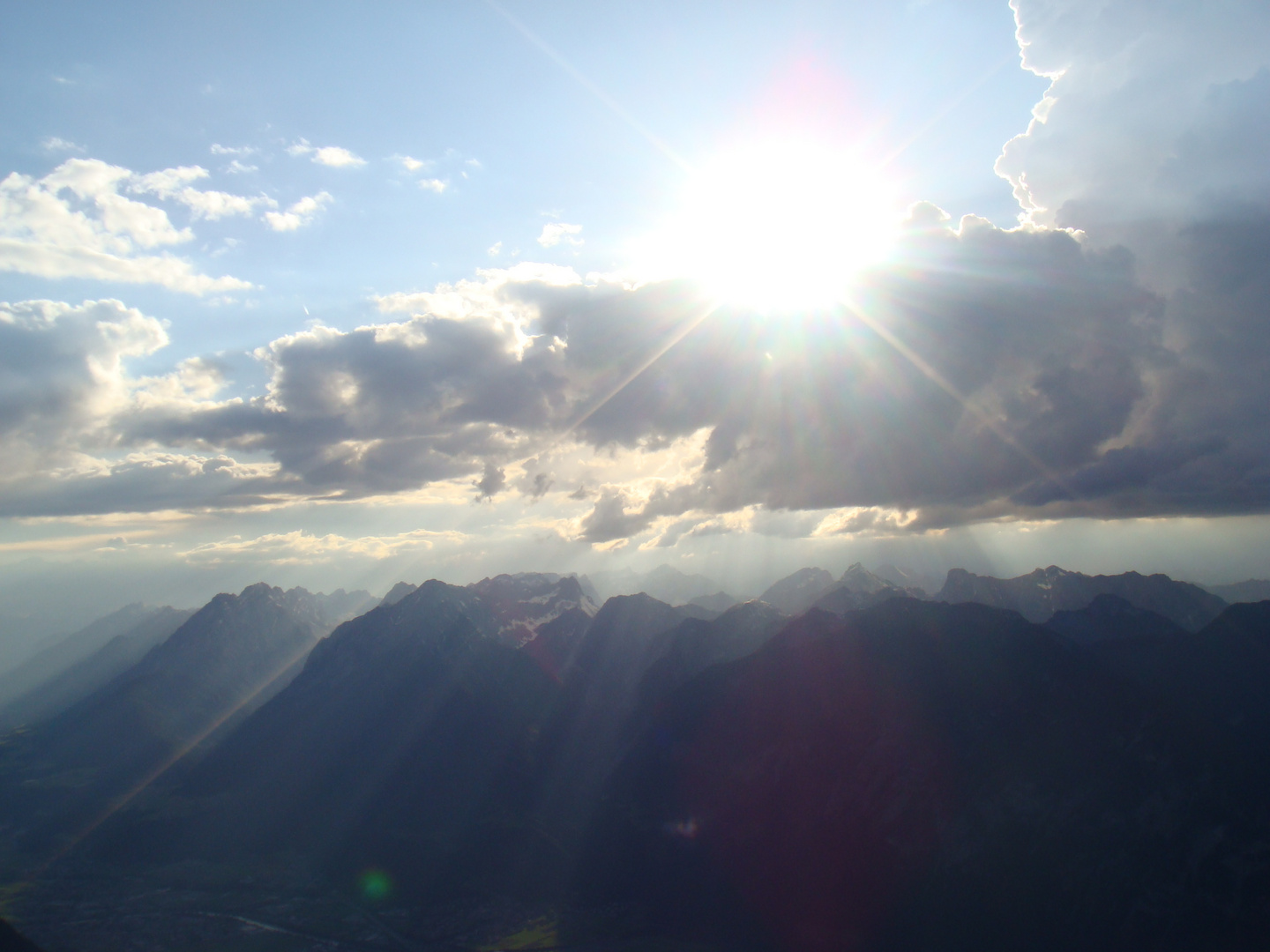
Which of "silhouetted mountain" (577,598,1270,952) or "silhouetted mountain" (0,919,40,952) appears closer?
"silhouetted mountain" (0,919,40,952)

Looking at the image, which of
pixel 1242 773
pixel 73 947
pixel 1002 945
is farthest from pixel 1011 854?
pixel 73 947

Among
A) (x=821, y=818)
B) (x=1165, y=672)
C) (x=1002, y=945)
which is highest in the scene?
(x=1165, y=672)

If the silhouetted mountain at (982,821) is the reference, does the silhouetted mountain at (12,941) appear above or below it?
above

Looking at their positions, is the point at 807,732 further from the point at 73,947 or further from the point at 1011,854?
the point at 73,947

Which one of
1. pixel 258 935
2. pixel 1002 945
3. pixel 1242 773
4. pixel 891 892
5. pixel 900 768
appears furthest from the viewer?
pixel 258 935

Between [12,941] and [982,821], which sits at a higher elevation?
[12,941]

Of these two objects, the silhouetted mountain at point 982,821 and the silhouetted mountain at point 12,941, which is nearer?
the silhouetted mountain at point 12,941

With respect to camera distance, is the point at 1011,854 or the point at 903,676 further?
the point at 903,676

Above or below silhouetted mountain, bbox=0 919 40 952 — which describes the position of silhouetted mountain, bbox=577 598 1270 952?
below
